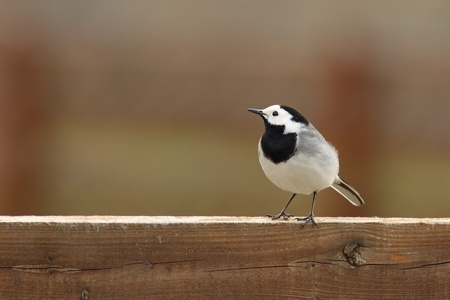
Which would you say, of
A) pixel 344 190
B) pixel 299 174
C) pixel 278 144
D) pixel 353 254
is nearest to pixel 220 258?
pixel 353 254

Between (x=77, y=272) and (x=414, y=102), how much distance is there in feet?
16.4

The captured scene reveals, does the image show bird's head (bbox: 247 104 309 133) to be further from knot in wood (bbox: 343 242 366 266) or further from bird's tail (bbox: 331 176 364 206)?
knot in wood (bbox: 343 242 366 266)

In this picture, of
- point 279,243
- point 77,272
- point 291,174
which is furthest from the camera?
point 291,174

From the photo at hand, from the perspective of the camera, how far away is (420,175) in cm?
747

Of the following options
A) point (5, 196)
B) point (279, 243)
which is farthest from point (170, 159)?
point (279, 243)

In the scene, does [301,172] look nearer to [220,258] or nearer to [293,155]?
[293,155]

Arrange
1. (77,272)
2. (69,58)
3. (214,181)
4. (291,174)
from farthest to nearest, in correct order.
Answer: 1. (214,181)
2. (69,58)
3. (291,174)
4. (77,272)

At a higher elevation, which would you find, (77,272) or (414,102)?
(414,102)

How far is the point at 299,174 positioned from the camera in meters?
3.84

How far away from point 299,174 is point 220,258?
4.27ft

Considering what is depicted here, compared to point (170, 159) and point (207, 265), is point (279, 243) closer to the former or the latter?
point (207, 265)

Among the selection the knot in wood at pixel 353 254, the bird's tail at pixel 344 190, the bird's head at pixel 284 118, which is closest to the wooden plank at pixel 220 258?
the knot in wood at pixel 353 254

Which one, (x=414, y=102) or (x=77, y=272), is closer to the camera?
(x=77, y=272)

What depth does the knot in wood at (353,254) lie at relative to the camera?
269cm
